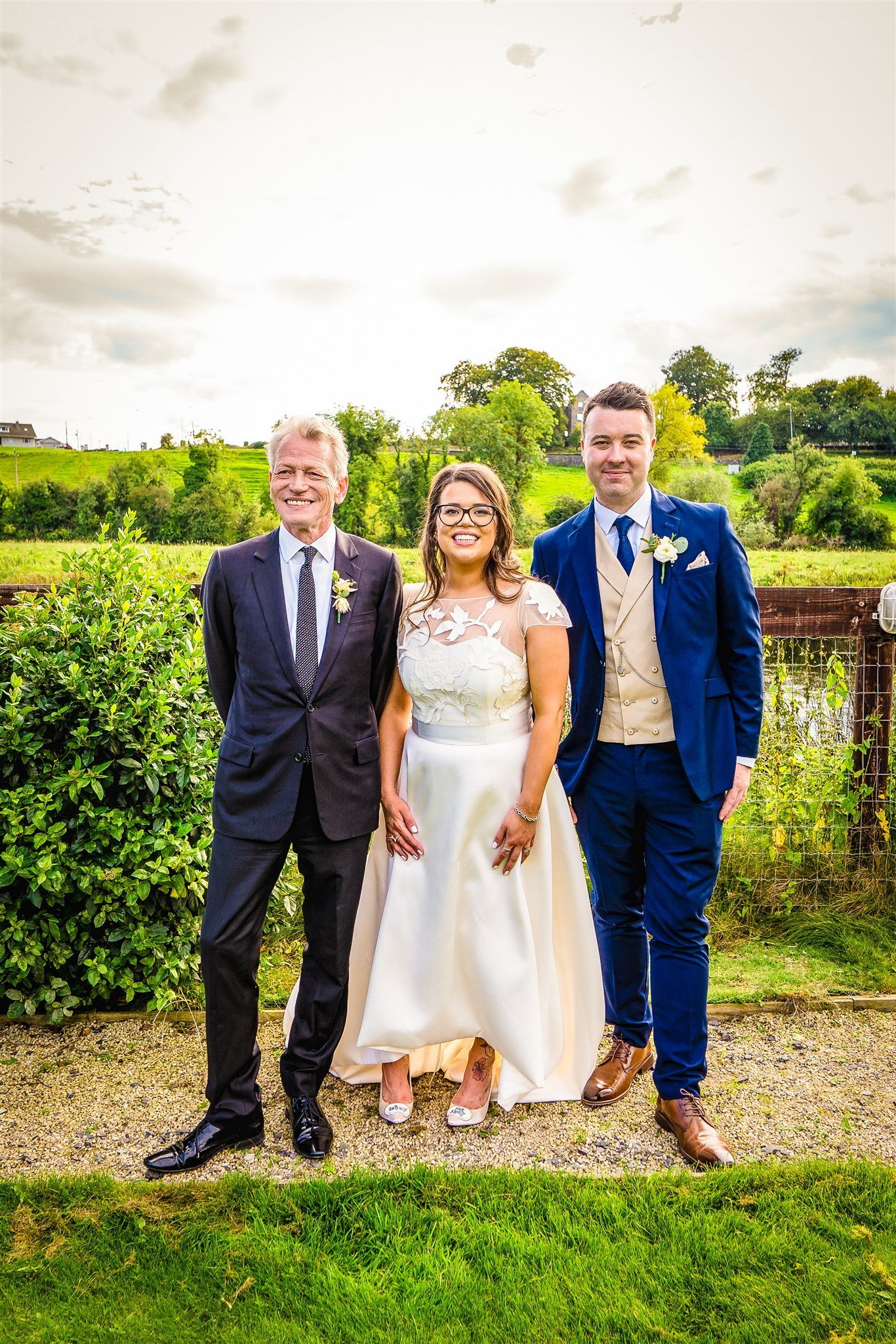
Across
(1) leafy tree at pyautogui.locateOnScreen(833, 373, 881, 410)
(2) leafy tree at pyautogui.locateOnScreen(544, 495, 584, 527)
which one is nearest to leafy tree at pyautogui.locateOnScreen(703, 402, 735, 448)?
(1) leafy tree at pyautogui.locateOnScreen(833, 373, 881, 410)

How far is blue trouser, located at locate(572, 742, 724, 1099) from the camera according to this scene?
3377 millimetres

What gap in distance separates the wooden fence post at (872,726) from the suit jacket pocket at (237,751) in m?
4.06

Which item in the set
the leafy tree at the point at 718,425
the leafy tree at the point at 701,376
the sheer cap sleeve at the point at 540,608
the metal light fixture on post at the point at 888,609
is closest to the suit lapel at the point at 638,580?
the sheer cap sleeve at the point at 540,608

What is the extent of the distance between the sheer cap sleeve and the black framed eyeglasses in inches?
12.0

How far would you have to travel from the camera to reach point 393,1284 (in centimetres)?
261

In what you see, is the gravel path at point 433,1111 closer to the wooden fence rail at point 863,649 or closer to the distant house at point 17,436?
the wooden fence rail at point 863,649

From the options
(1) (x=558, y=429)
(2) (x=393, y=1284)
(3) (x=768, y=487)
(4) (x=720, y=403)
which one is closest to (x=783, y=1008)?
(2) (x=393, y=1284)

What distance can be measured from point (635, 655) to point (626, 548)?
425mm

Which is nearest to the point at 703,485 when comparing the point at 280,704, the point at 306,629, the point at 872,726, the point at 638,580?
the point at 872,726

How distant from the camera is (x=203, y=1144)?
10.5 ft

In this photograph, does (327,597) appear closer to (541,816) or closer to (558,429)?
(541,816)

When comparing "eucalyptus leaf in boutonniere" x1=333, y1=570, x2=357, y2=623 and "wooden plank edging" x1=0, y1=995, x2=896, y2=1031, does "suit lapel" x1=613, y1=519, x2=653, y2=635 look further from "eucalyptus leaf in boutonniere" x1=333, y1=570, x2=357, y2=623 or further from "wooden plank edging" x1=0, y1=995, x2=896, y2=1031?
"wooden plank edging" x1=0, y1=995, x2=896, y2=1031

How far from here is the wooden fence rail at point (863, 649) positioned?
5.50m

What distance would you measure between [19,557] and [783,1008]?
13050 mm
